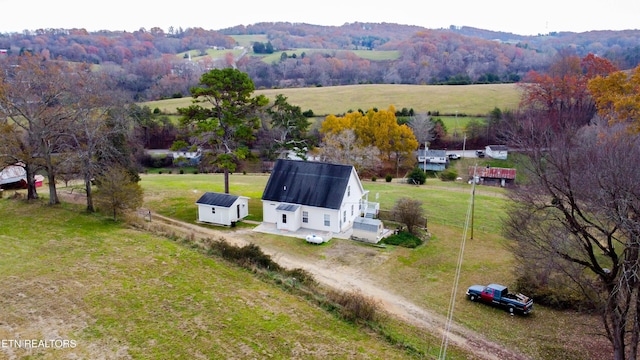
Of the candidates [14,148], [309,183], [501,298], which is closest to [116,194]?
[14,148]

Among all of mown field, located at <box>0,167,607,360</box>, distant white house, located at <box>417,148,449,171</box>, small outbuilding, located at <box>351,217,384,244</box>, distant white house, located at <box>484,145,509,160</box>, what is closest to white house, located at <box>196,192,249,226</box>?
mown field, located at <box>0,167,607,360</box>

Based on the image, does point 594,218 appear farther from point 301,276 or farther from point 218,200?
point 218,200

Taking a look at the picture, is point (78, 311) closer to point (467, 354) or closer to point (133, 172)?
point (467, 354)

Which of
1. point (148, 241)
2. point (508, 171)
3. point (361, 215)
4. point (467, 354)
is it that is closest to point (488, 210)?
point (361, 215)

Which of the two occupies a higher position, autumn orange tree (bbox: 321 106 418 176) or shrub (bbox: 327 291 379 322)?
autumn orange tree (bbox: 321 106 418 176)

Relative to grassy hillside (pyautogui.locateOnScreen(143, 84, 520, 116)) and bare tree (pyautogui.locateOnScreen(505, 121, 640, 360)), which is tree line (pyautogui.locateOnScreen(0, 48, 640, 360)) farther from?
grassy hillside (pyautogui.locateOnScreen(143, 84, 520, 116))

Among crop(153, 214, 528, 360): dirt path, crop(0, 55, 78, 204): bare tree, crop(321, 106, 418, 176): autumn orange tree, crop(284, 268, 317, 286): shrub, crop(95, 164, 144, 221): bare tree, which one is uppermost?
crop(0, 55, 78, 204): bare tree

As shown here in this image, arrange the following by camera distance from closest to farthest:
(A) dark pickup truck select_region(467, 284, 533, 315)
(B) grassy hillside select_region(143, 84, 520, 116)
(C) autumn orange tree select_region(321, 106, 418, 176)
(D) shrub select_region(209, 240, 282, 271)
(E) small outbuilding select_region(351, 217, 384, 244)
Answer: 1. (A) dark pickup truck select_region(467, 284, 533, 315)
2. (D) shrub select_region(209, 240, 282, 271)
3. (E) small outbuilding select_region(351, 217, 384, 244)
4. (C) autumn orange tree select_region(321, 106, 418, 176)
5. (B) grassy hillside select_region(143, 84, 520, 116)

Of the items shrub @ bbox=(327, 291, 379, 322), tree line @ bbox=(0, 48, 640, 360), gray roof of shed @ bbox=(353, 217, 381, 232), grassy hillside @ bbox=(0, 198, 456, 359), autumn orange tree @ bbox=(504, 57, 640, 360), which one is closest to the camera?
autumn orange tree @ bbox=(504, 57, 640, 360)
